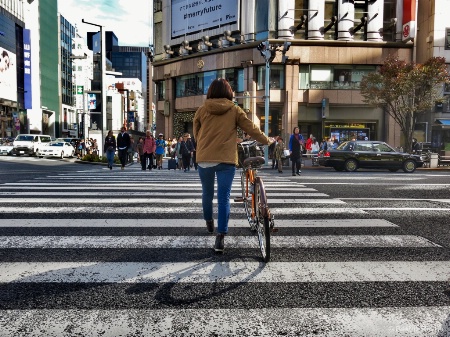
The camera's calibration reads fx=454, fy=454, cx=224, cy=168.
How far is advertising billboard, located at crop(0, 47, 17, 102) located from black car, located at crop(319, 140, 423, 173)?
54128 millimetres

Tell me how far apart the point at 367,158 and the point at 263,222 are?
16.8 metres

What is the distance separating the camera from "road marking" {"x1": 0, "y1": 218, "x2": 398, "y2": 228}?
5.85 meters

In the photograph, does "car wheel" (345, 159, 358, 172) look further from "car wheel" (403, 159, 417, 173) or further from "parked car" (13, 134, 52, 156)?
"parked car" (13, 134, 52, 156)

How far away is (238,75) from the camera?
124ft

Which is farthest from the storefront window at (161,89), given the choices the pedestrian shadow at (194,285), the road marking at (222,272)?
the pedestrian shadow at (194,285)

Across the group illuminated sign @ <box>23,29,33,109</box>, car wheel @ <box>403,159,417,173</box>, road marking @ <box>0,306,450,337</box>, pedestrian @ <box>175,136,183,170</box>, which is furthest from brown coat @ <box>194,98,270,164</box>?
illuminated sign @ <box>23,29,33,109</box>

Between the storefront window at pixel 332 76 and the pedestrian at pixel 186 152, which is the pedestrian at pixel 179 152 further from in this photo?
the storefront window at pixel 332 76

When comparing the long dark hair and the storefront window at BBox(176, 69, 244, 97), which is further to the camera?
the storefront window at BBox(176, 69, 244, 97)

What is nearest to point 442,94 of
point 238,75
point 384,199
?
point 238,75

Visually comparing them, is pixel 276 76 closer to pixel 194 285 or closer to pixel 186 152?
pixel 186 152

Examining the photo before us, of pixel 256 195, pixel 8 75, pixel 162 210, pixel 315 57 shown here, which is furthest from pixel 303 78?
pixel 8 75

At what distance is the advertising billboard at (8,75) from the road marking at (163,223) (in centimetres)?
6182

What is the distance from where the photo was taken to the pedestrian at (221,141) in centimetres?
441

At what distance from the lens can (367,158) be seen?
20.0 m
